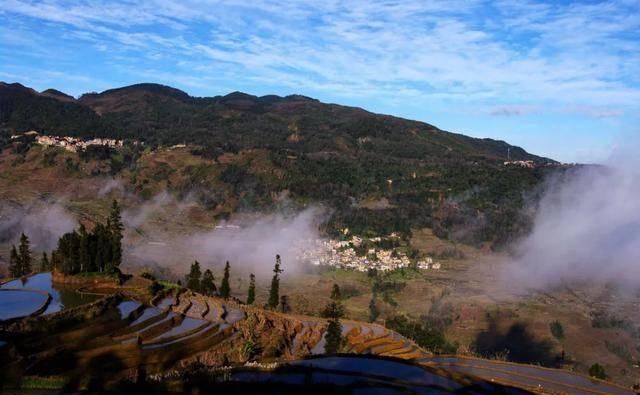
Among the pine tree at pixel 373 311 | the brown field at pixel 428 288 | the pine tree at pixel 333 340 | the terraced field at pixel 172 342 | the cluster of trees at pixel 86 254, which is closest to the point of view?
the terraced field at pixel 172 342

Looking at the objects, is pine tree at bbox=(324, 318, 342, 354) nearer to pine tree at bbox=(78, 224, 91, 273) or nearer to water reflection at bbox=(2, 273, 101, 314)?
water reflection at bbox=(2, 273, 101, 314)

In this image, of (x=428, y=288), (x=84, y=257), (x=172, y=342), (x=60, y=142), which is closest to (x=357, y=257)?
(x=428, y=288)

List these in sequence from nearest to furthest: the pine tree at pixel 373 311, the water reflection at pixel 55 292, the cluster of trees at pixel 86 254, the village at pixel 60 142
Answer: the water reflection at pixel 55 292 → the cluster of trees at pixel 86 254 → the pine tree at pixel 373 311 → the village at pixel 60 142

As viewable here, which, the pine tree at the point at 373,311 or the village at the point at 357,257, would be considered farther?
the village at the point at 357,257

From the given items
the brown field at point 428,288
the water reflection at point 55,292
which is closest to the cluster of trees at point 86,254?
the water reflection at point 55,292

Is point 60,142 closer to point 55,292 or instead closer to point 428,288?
point 428,288

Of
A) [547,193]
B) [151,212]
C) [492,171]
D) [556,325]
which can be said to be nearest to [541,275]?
[556,325]

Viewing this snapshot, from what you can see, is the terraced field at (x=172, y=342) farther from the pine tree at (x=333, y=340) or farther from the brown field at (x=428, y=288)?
the brown field at (x=428, y=288)

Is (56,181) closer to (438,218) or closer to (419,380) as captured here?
(438,218)

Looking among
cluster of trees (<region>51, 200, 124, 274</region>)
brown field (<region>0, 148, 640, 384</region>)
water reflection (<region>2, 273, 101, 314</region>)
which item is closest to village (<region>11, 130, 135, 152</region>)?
brown field (<region>0, 148, 640, 384</region>)
